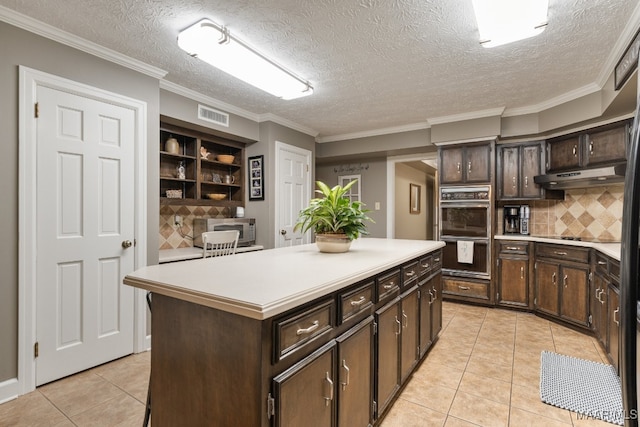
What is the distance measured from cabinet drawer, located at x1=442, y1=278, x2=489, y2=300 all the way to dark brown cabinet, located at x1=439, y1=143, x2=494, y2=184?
1.30 m

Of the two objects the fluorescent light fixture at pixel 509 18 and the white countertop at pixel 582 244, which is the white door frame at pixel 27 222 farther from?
the white countertop at pixel 582 244

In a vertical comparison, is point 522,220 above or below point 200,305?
above

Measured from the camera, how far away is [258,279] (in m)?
1.29

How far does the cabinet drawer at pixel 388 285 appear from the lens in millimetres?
1688

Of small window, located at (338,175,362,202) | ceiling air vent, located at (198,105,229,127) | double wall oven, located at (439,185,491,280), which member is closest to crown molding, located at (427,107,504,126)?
double wall oven, located at (439,185,491,280)

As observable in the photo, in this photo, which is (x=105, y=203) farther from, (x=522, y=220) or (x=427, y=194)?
(x=427, y=194)

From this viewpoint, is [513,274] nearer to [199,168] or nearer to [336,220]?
[336,220]

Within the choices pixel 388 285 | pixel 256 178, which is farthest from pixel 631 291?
pixel 256 178

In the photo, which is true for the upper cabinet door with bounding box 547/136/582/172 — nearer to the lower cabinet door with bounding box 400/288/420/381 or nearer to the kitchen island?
the lower cabinet door with bounding box 400/288/420/381

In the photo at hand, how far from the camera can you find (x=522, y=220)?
4.02m

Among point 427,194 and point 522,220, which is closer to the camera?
point 522,220

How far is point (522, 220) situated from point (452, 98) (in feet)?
6.00

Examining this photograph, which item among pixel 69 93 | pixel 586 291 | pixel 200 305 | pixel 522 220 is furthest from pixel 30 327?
pixel 522 220

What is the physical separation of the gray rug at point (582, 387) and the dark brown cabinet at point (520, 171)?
1.97 meters
